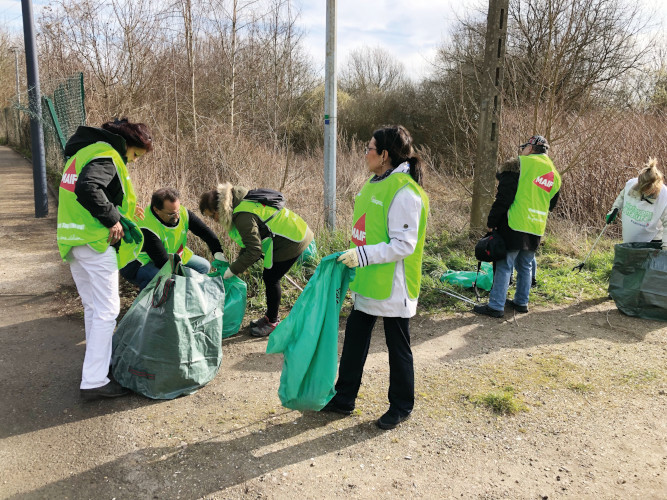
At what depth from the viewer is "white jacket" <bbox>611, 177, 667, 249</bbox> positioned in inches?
198

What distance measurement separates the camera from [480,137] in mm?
7000

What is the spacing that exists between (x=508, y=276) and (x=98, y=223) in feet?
12.3

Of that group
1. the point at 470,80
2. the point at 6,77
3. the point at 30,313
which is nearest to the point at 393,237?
the point at 30,313

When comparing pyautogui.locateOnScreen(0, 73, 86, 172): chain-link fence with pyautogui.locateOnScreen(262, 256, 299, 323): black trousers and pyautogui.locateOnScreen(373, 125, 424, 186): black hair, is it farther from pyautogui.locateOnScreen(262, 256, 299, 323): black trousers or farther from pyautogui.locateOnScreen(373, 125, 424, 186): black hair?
pyautogui.locateOnScreen(373, 125, 424, 186): black hair

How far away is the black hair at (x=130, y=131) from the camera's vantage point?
132 inches

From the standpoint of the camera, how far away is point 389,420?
310 centimetres

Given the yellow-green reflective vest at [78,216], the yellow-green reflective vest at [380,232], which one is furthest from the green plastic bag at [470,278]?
the yellow-green reflective vest at [78,216]

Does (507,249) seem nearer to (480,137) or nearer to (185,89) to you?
(480,137)

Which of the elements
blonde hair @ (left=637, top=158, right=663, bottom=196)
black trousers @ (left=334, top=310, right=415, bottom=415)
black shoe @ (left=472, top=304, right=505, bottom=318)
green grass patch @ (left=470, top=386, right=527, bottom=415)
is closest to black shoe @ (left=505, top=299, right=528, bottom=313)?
black shoe @ (left=472, top=304, right=505, bottom=318)

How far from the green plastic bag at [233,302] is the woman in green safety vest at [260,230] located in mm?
189

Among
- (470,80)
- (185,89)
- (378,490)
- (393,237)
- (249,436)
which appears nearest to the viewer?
(378,490)

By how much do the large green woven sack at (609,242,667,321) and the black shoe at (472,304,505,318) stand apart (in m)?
1.24

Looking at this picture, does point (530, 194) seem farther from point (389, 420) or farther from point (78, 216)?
point (78, 216)

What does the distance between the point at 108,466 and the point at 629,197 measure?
531cm
